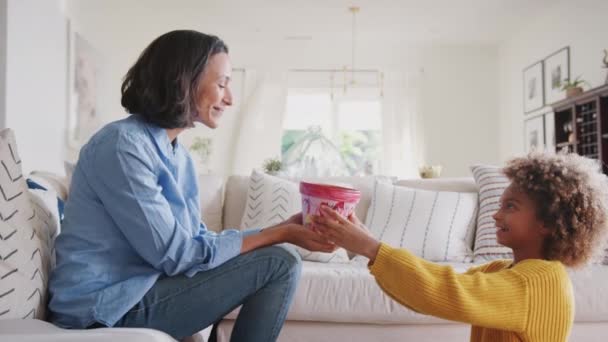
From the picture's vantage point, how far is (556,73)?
5.54 metres

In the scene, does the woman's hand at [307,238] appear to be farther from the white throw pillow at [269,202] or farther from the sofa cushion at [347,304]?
the white throw pillow at [269,202]

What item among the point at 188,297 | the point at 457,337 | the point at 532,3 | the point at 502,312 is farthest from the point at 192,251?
the point at 532,3

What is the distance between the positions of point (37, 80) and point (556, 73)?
468cm

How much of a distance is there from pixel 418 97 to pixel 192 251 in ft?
20.4

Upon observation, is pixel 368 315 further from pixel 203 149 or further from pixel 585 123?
pixel 203 149

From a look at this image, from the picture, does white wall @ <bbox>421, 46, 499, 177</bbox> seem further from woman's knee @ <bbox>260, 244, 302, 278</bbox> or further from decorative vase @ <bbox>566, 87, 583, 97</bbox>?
woman's knee @ <bbox>260, 244, 302, 278</bbox>

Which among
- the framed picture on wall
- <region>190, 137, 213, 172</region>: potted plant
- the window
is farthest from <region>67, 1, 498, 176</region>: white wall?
the framed picture on wall

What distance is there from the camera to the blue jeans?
1.13 m

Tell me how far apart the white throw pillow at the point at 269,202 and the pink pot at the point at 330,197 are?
1137 millimetres

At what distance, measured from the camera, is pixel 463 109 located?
7.11 metres

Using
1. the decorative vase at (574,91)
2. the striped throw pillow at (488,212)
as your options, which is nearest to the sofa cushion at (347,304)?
the striped throw pillow at (488,212)

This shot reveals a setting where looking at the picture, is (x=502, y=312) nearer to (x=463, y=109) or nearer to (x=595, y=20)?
(x=595, y=20)

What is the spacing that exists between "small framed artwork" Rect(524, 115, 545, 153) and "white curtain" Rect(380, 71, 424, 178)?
4.12ft

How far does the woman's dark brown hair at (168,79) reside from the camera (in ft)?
3.88
